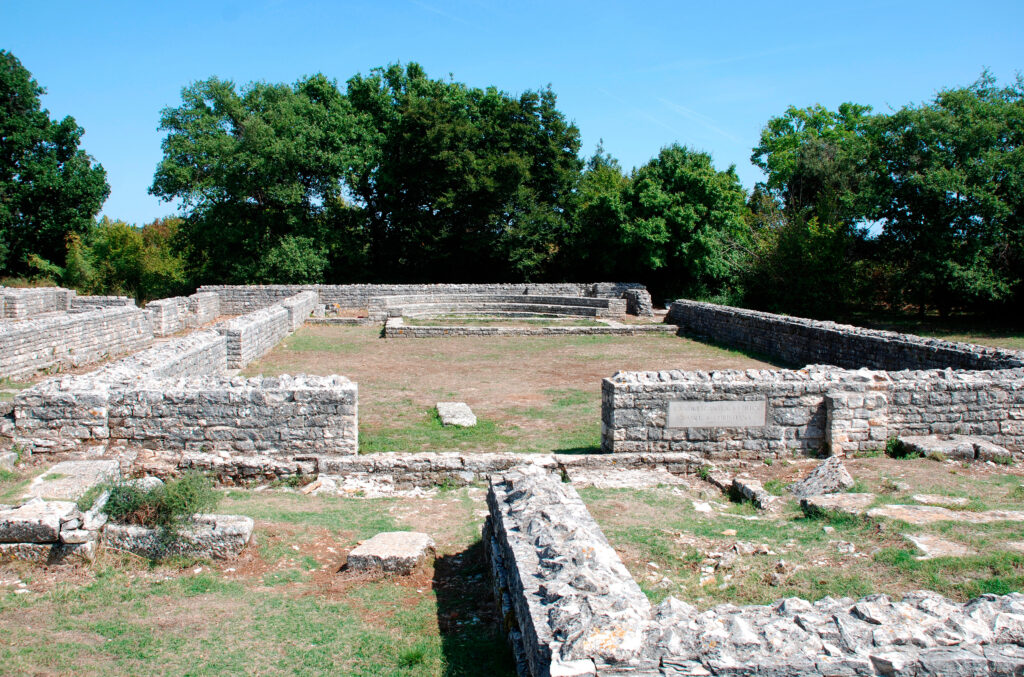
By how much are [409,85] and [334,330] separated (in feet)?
64.4

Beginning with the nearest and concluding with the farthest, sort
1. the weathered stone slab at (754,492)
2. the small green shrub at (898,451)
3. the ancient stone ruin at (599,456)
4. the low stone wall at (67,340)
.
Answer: the ancient stone ruin at (599,456) → the weathered stone slab at (754,492) → the small green shrub at (898,451) → the low stone wall at (67,340)

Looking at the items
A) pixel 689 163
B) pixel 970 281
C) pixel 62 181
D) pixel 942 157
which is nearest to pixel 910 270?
pixel 970 281

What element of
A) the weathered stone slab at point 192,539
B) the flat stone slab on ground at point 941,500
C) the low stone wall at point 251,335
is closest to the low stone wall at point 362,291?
the low stone wall at point 251,335

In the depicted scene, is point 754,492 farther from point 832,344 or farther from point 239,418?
point 832,344

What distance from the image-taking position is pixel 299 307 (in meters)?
23.7

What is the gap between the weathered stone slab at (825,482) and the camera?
698cm

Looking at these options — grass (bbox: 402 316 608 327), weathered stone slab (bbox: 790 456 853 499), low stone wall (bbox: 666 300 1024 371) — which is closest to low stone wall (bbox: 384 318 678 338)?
grass (bbox: 402 316 608 327)

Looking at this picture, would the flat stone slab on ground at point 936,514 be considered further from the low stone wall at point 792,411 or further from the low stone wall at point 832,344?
the low stone wall at point 832,344

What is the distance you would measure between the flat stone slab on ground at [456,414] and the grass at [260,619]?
14.3 ft

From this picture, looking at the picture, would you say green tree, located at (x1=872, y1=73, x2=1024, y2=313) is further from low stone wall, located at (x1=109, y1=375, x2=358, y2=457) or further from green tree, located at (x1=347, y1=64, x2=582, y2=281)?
low stone wall, located at (x1=109, y1=375, x2=358, y2=457)

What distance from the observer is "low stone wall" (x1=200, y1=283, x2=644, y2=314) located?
2864cm

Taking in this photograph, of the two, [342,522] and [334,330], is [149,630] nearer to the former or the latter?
[342,522]

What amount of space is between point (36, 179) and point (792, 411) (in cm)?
3727

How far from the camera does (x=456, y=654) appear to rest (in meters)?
→ 4.18
